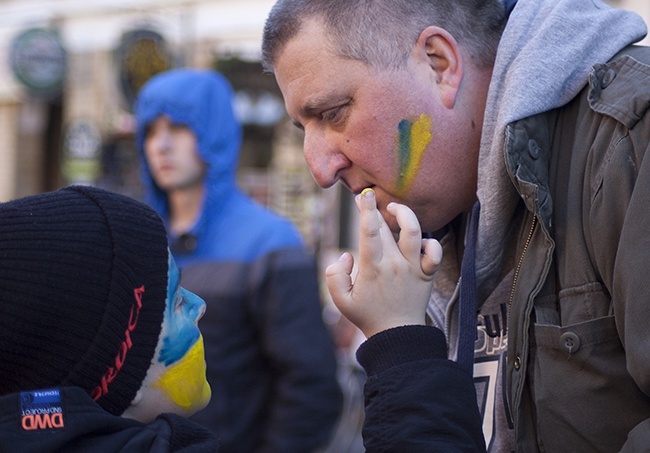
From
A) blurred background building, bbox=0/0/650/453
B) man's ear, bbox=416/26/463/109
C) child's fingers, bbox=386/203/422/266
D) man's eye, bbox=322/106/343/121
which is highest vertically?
man's ear, bbox=416/26/463/109

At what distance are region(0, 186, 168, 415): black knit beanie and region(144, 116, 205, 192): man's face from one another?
2059 mm

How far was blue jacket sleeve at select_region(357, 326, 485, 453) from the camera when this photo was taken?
1.62 m

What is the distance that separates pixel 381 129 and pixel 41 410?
32.6 inches

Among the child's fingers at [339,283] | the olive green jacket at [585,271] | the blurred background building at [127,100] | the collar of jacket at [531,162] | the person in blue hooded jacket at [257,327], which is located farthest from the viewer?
the blurred background building at [127,100]

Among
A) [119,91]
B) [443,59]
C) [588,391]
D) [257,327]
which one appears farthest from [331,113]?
[119,91]

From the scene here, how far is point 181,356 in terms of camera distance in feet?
6.17

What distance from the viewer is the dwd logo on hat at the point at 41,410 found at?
62.8 inches

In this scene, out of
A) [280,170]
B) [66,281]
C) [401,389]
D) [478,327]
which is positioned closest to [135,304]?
[66,281]

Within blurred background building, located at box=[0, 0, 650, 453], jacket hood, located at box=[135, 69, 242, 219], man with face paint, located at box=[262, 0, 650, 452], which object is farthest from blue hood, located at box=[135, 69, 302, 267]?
blurred background building, located at box=[0, 0, 650, 453]

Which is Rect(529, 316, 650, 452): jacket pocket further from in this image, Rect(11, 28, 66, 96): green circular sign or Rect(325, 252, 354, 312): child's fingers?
Rect(11, 28, 66, 96): green circular sign

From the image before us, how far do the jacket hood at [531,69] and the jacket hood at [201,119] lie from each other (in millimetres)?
2083

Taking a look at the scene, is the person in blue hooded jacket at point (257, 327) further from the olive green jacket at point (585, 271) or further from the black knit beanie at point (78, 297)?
the olive green jacket at point (585, 271)

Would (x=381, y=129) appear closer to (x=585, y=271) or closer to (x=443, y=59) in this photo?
(x=443, y=59)

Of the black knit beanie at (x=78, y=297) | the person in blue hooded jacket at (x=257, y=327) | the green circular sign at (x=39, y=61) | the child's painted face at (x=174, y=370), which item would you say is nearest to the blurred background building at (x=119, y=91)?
the green circular sign at (x=39, y=61)
